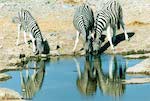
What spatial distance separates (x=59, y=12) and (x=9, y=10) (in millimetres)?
2913

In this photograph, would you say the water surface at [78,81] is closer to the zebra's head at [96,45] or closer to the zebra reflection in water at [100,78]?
the zebra reflection in water at [100,78]

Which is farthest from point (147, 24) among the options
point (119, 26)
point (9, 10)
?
point (9, 10)

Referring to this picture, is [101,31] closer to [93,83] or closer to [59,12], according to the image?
[93,83]

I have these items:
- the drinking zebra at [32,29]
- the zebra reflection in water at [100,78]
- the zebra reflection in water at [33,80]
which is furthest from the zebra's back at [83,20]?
the zebra reflection in water at [33,80]

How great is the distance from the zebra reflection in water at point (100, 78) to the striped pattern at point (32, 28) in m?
2.71

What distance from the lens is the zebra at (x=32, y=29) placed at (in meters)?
28.5

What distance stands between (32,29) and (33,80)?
598cm

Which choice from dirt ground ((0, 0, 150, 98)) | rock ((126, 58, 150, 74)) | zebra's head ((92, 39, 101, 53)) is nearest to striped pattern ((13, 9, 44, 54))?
dirt ground ((0, 0, 150, 98))

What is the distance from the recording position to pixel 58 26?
1339 inches

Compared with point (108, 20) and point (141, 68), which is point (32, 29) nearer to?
point (108, 20)

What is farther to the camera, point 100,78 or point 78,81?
point 100,78

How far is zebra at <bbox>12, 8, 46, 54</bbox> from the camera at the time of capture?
2850 cm

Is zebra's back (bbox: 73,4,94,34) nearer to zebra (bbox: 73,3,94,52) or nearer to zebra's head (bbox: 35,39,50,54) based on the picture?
zebra (bbox: 73,3,94,52)

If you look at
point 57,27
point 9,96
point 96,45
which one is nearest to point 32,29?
point 96,45
